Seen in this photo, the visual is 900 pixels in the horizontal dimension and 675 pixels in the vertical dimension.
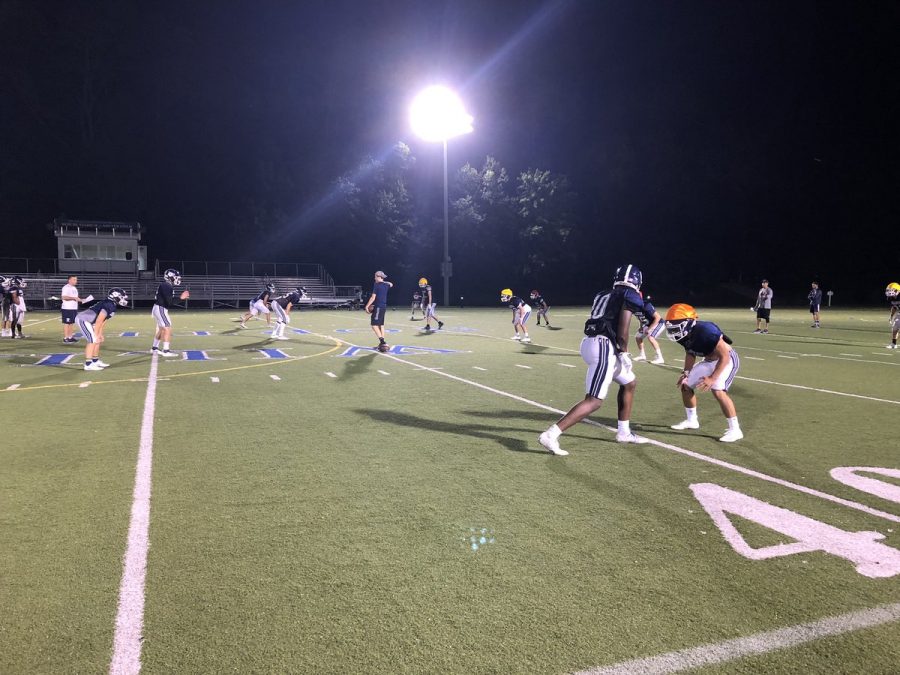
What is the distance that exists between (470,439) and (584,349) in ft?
5.58

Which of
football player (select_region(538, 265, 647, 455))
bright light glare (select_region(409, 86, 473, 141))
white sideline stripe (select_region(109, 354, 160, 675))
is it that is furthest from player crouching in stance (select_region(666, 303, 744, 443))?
bright light glare (select_region(409, 86, 473, 141))

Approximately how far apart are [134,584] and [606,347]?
4728 millimetres

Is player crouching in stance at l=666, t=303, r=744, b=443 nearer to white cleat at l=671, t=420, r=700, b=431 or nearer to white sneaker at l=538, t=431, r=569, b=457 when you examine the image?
white cleat at l=671, t=420, r=700, b=431

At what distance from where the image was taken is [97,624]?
3.05 meters

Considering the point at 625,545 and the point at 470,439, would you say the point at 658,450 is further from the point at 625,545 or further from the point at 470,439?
the point at 625,545

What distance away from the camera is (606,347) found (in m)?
6.30

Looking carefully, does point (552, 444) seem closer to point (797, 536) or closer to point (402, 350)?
point (797, 536)

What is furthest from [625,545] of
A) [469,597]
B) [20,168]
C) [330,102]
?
[20,168]

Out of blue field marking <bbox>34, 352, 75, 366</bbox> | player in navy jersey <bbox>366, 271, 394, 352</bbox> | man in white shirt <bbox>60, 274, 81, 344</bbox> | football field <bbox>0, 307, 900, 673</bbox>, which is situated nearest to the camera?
football field <bbox>0, 307, 900, 673</bbox>

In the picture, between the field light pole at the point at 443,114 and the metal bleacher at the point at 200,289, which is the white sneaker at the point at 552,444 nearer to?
the metal bleacher at the point at 200,289

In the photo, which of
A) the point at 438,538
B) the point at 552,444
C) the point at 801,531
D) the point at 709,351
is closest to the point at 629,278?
the point at 709,351

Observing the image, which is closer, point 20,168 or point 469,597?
point 469,597

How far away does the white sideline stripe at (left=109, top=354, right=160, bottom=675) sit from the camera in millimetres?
2785

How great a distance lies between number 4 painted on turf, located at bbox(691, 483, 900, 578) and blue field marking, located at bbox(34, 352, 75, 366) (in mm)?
13545
